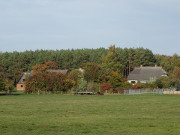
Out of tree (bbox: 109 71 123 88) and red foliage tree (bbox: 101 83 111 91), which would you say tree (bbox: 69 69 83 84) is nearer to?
tree (bbox: 109 71 123 88)

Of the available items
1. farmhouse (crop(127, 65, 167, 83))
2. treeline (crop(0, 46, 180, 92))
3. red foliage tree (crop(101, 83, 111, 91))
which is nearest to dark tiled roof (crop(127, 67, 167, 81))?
farmhouse (crop(127, 65, 167, 83))

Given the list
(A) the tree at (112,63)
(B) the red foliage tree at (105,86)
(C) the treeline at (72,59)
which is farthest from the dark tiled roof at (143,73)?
(B) the red foliage tree at (105,86)

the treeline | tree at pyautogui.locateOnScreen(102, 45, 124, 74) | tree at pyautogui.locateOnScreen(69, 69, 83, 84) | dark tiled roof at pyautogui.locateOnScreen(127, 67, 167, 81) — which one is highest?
the treeline

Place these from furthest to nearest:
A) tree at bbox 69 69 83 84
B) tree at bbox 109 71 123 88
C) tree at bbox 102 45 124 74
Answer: tree at bbox 102 45 124 74 < tree at bbox 69 69 83 84 < tree at bbox 109 71 123 88

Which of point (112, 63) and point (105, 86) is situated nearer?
point (105, 86)

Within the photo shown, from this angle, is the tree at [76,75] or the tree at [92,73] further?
the tree at [76,75]

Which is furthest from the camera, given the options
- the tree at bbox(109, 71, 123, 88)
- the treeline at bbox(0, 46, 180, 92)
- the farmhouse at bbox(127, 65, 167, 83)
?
the treeline at bbox(0, 46, 180, 92)

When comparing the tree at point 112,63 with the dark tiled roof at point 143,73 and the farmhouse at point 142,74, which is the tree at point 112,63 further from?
the dark tiled roof at point 143,73

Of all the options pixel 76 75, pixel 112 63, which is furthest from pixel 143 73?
pixel 76 75

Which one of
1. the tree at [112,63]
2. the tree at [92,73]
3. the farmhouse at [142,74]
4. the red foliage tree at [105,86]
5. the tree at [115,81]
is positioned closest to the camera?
the red foliage tree at [105,86]

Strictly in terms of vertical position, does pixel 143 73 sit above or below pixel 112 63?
below

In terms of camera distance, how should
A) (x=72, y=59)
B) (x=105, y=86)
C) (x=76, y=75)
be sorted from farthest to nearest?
(x=72, y=59), (x=76, y=75), (x=105, y=86)

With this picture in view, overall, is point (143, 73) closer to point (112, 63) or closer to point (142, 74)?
point (142, 74)

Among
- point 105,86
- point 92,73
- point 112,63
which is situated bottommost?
point 105,86
